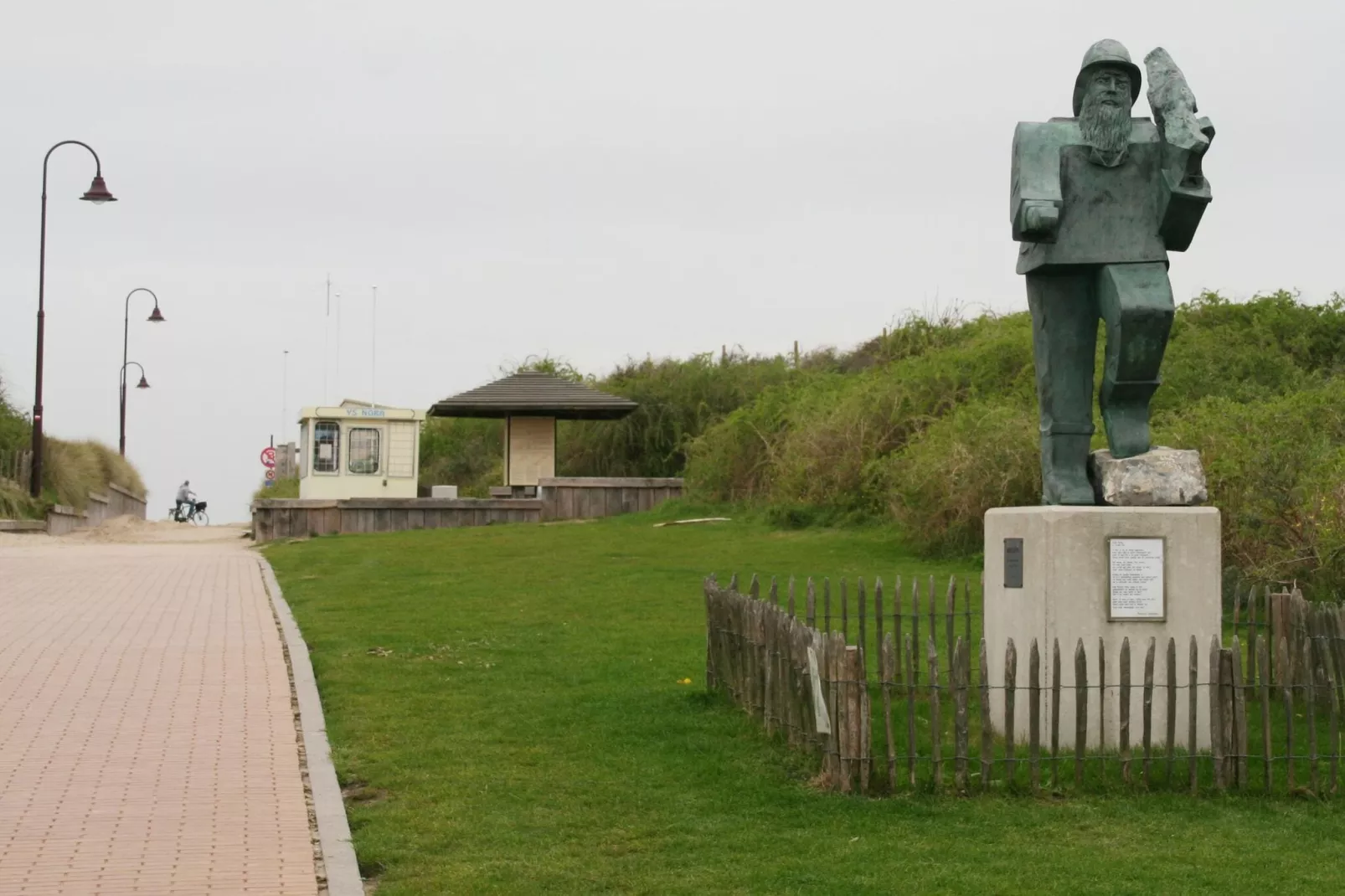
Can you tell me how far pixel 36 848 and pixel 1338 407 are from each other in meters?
13.8

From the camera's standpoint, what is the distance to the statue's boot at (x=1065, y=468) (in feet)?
30.5

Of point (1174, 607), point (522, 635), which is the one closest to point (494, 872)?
point (1174, 607)

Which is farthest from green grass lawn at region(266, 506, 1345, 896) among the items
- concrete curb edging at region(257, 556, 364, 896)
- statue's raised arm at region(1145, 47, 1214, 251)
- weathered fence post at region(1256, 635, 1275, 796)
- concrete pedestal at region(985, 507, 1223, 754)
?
statue's raised arm at region(1145, 47, 1214, 251)

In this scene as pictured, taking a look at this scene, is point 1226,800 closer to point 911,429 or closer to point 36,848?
point 36,848

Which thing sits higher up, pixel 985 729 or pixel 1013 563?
pixel 1013 563

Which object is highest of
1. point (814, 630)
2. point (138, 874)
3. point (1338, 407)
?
point (1338, 407)

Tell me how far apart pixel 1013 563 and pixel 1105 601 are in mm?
545

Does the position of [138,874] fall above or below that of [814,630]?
below

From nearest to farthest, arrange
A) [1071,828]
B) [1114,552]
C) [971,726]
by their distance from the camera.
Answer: [1071,828]
[1114,552]
[971,726]

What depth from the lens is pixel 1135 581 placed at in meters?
8.77

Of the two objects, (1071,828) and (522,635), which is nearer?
(1071,828)

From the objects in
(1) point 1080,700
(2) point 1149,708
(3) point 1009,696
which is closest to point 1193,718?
(2) point 1149,708

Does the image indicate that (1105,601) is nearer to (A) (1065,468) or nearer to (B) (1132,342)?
(A) (1065,468)

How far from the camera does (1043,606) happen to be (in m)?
8.77
